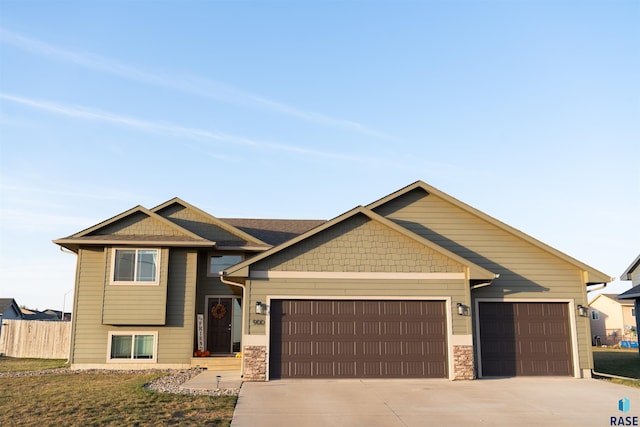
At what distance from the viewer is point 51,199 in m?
20.9

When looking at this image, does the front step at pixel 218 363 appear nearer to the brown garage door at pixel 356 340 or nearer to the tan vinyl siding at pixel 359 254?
the brown garage door at pixel 356 340

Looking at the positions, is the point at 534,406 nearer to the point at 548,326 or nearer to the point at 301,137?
the point at 548,326

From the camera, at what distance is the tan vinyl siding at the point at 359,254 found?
13750mm

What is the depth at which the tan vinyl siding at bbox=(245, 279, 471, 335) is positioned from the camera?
44.4 feet

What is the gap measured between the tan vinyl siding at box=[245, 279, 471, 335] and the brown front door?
5065mm

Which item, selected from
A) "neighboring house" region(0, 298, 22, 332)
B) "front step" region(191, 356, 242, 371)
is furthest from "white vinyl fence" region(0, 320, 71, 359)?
"neighboring house" region(0, 298, 22, 332)

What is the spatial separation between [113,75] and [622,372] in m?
18.8

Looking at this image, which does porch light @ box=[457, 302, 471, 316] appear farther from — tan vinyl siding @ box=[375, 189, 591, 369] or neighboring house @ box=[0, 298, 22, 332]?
neighboring house @ box=[0, 298, 22, 332]

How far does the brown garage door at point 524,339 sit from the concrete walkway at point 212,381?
6.72 m

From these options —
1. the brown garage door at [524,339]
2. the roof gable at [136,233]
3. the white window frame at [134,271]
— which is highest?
the roof gable at [136,233]

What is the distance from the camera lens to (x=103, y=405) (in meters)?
9.75

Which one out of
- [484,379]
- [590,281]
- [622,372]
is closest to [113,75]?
[484,379]

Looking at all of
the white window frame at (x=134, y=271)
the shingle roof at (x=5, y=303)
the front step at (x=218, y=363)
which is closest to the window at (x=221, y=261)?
the white window frame at (x=134, y=271)

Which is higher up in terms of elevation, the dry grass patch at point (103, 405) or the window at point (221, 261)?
the window at point (221, 261)
